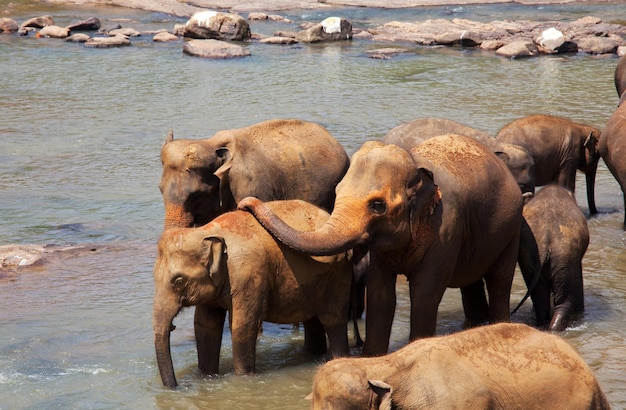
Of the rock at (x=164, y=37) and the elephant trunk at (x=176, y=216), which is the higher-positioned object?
the elephant trunk at (x=176, y=216)

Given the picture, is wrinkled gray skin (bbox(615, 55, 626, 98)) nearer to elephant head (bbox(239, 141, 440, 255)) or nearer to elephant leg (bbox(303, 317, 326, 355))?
elephant leg (bbox(303, 317, 326, 355))

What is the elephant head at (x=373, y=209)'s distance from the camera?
231 inches

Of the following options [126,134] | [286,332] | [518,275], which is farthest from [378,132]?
[286,332]

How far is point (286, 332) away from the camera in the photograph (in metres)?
7.83

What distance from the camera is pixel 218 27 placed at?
2422 cm

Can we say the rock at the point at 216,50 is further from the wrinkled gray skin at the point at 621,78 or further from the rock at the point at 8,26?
the wrinkled gray skin at the point at 621,78

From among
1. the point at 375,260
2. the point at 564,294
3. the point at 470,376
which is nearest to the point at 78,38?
the point at 564,294

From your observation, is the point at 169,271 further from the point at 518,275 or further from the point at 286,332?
the point at 518,275

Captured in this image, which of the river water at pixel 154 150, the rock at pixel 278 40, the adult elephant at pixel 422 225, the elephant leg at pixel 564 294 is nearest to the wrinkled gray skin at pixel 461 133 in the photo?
the river water at pixel 154 150

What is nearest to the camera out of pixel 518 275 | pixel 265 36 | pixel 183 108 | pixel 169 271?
pixel 169 271

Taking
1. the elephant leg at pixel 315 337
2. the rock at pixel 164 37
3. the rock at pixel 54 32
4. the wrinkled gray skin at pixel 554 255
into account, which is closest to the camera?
the elephant leg at pixel 315 337

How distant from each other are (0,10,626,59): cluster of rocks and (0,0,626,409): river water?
0.46 meters

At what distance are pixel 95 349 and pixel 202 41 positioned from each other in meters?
16.1

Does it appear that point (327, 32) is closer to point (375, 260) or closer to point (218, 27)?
point (218, 27)
